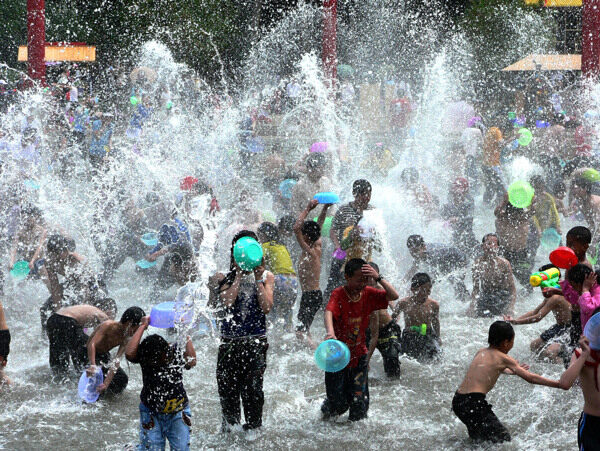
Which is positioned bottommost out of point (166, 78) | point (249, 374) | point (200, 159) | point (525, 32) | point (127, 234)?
point (249, 374)

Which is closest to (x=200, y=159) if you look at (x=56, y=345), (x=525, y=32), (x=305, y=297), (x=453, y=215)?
(x=453, y=215)

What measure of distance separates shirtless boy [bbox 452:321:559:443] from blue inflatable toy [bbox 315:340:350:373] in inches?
32.8

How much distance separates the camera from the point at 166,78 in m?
19.6

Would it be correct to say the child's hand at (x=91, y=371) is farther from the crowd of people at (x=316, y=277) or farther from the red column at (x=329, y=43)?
the red column at (x=329, y=43)

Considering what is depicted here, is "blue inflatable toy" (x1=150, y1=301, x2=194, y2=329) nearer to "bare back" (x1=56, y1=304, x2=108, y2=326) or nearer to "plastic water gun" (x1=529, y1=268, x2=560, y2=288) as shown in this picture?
"bare back" (x1=56, y1=304, x2=108, y2=326)

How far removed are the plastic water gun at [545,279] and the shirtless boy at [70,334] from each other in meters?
3.61

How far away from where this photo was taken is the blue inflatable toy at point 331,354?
524cm

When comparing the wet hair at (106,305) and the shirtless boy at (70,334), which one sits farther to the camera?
the wet hair at (106,305)

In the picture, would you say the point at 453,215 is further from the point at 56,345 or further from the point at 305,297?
the point at 56,345

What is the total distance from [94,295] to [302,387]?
2150 millimetres

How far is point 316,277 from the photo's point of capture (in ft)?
26.1

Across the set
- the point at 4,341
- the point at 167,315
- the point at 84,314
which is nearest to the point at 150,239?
the point at 84,314

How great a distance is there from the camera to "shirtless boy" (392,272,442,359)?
23.5 feet

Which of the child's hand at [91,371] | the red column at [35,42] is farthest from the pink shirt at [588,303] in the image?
the red column at [35,42]
